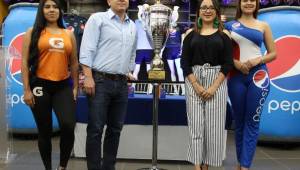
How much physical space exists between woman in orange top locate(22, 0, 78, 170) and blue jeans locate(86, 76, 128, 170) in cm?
20

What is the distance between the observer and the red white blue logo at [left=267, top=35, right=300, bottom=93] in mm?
5859

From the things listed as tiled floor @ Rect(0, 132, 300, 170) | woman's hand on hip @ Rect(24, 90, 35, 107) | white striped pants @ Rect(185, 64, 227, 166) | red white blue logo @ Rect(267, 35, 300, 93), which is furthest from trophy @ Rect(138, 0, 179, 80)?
red white blue logo @ Rect(267, 35, 300, 93)

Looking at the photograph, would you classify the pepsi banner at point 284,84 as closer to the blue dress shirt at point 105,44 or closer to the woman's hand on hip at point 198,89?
the woman's hand on hip at point 198,89

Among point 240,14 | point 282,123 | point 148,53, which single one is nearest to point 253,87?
point 240,14

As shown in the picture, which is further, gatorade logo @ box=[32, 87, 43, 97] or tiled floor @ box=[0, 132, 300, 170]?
tiled floor @ box=[0, 132, 300, 170]

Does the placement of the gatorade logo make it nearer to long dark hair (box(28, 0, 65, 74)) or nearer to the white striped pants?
long dark hair (box(28, 0, 65, 74))

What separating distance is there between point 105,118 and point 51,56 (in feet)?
2.31

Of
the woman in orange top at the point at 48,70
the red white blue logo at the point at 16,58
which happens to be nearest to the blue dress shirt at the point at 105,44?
the woman in orange top at the point at 48,70

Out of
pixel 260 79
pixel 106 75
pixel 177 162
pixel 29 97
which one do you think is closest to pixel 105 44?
pixel 106 75

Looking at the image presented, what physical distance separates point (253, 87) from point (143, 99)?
4.76 ft

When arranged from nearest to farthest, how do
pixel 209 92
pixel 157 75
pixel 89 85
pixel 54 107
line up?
1. pixel 209 92
2. pixel 89 85
3. pixel 54 107
4. pixel 157 75

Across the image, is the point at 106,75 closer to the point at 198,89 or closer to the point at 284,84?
the point at 198,89

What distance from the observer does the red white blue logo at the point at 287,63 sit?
5859 mm

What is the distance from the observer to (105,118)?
398 cm
